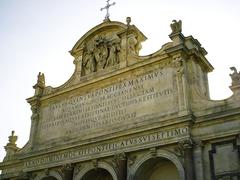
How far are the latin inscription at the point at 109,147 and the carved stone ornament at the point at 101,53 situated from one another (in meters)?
4.53

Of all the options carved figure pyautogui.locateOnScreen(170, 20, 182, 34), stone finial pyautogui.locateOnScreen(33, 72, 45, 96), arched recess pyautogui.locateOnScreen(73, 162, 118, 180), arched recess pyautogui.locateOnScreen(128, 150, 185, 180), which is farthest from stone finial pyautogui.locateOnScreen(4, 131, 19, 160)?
carved figure pyautogui.locateOnScreen(170, 20, 182, 34)

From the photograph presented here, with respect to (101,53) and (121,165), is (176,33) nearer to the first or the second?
(101,53)

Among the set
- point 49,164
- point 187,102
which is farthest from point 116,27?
point 49,164

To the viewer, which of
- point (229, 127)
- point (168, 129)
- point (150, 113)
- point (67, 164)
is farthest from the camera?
point (67, 164)

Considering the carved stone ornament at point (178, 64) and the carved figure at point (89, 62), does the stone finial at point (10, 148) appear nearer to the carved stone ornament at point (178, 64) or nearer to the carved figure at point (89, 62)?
the carved figure at point (89, 62)

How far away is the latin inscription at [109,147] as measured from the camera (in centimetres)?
1510

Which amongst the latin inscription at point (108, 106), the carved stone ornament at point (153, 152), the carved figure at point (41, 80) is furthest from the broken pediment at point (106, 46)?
the carved stone ornament at point (153, 152)

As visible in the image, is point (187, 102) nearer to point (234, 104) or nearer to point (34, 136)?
point (234, 104)

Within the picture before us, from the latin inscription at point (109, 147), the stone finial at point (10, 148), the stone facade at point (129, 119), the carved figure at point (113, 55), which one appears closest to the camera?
the stone facade at point (129, 119)

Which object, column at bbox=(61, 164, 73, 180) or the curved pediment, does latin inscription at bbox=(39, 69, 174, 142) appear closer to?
column at bbox=(61, 164, 73, 180)

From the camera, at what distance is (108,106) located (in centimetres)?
1827

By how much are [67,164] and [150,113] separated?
15.8 feet

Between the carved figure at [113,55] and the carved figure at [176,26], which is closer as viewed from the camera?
the carved figure at [176,26]

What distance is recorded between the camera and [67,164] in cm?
1778
